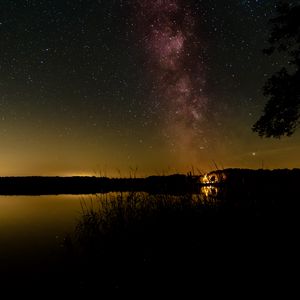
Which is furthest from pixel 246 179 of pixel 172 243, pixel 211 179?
pixel 172 243

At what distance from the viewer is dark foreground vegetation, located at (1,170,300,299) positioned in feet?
19.6

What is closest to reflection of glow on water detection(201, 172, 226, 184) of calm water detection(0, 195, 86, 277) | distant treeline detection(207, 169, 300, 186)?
distant treeline detection(207, 169, 300, 186)

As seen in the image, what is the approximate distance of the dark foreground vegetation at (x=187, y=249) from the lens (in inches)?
235

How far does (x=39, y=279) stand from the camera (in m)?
9.08

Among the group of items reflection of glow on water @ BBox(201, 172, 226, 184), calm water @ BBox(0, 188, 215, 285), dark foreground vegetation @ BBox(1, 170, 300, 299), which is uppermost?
reflection of glow on water @ BBox(201, 172, 226, 184)

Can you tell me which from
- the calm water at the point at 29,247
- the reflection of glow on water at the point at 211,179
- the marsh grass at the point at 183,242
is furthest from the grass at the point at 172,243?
the calm water at the point at 29,247

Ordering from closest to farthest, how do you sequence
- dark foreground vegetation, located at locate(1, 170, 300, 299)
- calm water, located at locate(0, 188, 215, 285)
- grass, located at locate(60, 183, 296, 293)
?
dark foreground vegetation, located at locate(1, 170, 300, 299) → grass, located at locate(60, 183, 296, 293) → calm water, located at locate(0, 188, 215, 285)

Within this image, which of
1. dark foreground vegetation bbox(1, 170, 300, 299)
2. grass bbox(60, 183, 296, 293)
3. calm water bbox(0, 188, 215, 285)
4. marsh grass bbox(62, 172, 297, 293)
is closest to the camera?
dark foreground vegetation bbox(1, 170, 300, 299)

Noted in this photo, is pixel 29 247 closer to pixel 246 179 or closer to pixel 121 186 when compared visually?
pixel 121 186

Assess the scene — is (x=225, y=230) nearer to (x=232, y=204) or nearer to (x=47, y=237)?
(x=232, y=204)

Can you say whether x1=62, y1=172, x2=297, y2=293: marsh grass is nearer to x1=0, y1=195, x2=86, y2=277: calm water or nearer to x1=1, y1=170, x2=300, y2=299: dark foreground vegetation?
x1=1, y1=170, x2=300, y2=299: dark foreground vegetation

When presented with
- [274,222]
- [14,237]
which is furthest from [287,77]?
[14,237]

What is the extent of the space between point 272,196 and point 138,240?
213 inches

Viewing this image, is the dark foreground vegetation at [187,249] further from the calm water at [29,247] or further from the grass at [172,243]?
the calm water at [29,247]
